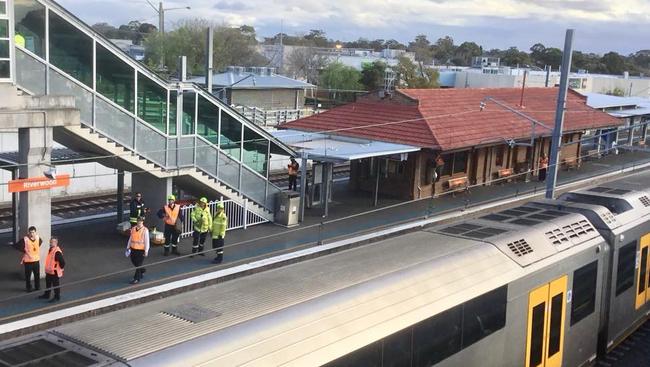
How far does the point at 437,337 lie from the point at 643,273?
305 inches

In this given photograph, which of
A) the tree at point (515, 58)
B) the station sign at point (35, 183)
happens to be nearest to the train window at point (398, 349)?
the station sign at point (35, 183)

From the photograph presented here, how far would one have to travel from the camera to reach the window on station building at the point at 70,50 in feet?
49.6

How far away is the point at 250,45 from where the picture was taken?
81.7 m

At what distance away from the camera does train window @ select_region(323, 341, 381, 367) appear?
271 inches

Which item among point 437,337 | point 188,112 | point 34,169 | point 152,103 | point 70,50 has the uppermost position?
point 70,50

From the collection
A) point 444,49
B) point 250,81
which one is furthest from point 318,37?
point 250,81

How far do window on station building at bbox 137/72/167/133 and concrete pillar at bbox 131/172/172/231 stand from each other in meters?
1.39

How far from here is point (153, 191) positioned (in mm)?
18500

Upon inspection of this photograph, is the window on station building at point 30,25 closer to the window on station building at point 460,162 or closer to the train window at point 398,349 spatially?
the train window at point 398,349

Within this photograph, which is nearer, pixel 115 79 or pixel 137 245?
pixel 137 245

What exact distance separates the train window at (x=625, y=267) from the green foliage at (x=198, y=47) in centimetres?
4938

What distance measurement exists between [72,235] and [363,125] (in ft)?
38.9

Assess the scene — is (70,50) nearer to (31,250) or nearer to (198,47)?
(31,250)

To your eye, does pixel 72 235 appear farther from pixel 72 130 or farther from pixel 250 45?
pixel 250 45
